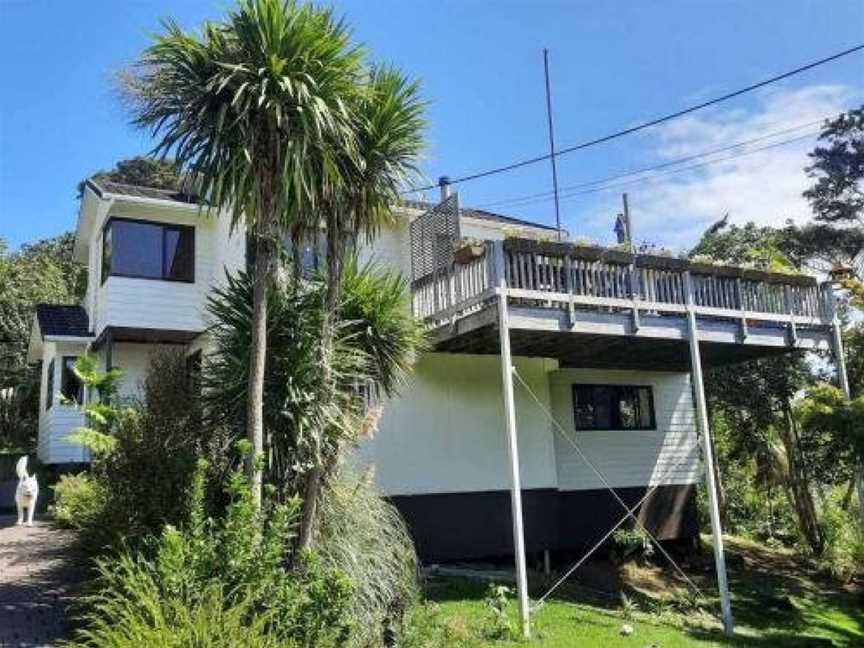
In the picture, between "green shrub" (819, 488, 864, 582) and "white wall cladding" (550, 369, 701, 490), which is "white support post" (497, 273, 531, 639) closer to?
"white wall cladding" (550, 369, 701, 490)

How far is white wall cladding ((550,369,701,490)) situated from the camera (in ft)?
53.7

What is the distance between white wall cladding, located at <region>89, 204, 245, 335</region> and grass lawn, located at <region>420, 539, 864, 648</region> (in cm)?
783

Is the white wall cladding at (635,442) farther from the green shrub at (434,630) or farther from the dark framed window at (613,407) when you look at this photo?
the green shrub at (434,630)

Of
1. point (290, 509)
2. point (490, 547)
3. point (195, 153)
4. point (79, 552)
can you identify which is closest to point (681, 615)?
point (490, 547)

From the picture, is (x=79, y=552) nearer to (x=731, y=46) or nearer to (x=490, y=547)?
(x=490, y=547)

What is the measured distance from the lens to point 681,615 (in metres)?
12.9

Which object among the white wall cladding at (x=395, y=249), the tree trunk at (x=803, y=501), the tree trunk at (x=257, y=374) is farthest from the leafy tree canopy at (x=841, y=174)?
the tree trunk at (x=257, y=374)

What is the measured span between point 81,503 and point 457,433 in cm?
660

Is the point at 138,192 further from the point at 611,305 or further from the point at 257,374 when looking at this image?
the point at 611,305

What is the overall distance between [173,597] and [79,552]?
3.98m

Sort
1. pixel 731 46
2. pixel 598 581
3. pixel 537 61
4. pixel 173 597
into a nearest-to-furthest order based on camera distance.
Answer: pixel 173 597 < pixel 598 581 < pixel 731 46 < pixel 537 61

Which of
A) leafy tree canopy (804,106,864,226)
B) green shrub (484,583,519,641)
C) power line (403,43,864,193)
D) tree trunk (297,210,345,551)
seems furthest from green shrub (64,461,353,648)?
leafy tree canopy (804,106,864,226)

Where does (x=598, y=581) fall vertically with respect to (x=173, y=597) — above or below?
below

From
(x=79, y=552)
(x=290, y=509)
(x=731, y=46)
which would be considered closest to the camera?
(x=290, y=509)
